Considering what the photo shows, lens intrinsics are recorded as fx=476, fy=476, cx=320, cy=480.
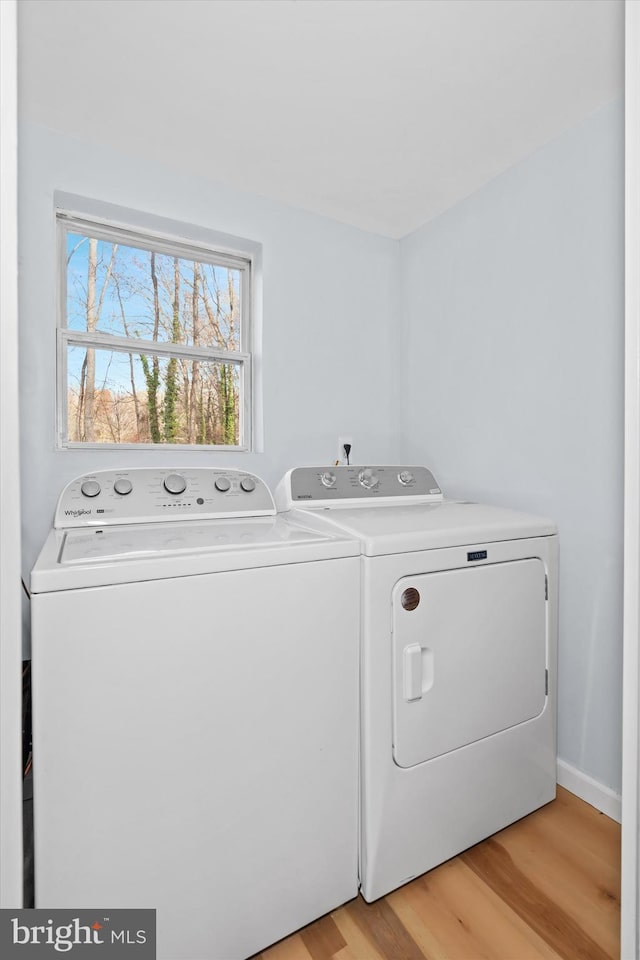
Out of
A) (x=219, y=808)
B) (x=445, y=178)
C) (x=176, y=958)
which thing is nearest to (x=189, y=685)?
(x=219, y=808)

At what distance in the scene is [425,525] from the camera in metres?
1.37

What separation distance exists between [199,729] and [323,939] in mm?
667

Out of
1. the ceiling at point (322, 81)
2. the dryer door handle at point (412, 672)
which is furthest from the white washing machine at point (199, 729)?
the ceiling at point (322, 81)

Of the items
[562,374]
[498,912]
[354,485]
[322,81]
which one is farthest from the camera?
[354,485]

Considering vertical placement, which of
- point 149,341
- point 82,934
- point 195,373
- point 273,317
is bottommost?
point 82,934

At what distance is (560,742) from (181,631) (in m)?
1.52

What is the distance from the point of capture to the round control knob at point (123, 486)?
155cm

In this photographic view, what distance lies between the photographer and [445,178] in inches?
77.5

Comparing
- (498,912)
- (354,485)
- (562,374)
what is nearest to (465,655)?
(498,912)

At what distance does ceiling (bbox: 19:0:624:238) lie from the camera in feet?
4.16

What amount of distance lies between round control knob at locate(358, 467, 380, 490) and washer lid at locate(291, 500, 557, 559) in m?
0.14

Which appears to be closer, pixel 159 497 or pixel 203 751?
pixel 203 751

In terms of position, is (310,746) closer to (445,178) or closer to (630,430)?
(630,430)

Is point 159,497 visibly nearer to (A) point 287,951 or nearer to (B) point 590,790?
(A) point 287,951
